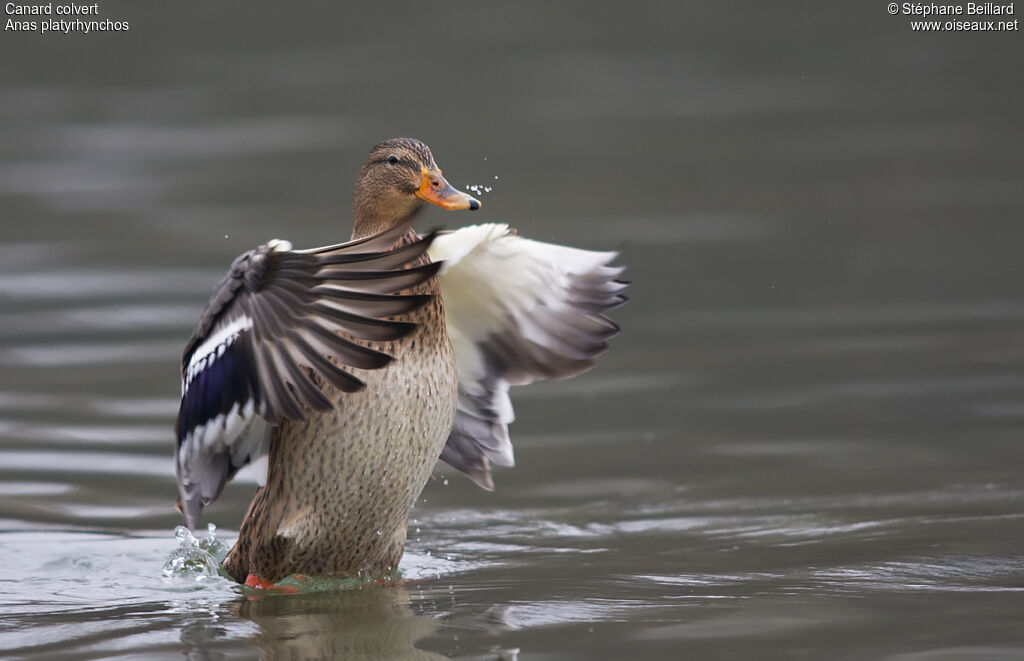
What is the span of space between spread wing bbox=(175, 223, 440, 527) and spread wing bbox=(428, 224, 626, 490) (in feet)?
3.01

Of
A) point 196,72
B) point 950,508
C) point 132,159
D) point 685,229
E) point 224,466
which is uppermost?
point 196,72

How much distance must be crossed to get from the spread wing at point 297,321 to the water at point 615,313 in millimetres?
678

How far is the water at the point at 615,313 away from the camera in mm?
4500

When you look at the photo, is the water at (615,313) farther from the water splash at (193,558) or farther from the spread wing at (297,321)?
the spread wing at (297,321)

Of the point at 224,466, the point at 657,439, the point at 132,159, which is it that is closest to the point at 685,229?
the point at 657,439

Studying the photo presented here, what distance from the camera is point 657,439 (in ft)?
22.4

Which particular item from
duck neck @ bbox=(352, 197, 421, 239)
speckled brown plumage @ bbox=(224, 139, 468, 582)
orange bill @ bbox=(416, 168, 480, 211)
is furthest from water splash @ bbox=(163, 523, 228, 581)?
orange bill @ bbox=(416, 168, 480, 211)

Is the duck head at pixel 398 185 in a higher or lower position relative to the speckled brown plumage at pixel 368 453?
higher

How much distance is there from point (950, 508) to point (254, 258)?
280 cm

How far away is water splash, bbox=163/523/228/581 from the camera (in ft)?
17.4

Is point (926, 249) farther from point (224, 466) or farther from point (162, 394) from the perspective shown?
point (224, 466)

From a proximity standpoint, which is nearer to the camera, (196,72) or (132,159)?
(132,159)

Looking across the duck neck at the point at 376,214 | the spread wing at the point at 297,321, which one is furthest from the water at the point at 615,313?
the duck neck at the point at 376,214

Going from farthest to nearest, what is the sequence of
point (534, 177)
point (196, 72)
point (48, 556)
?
point (196, 72)
point (534, 177)
point (48, 556)
